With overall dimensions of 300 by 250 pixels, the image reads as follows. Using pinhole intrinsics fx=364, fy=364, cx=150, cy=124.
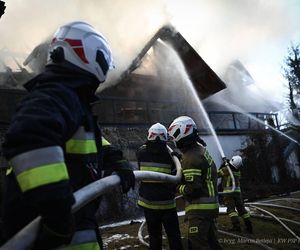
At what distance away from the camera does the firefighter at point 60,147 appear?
1.42 metres

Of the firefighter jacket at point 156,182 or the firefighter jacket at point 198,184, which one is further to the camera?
the firefighter jacket at point 156,182

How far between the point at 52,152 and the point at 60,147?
6cm

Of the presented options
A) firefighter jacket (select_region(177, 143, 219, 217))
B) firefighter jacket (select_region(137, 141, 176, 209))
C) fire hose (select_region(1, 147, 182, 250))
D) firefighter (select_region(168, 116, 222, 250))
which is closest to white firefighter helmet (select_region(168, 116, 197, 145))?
→ firefighter (select_region(168, 116, 222, 250))

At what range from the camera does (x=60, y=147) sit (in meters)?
1.53

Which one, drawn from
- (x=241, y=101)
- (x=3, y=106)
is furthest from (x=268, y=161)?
(x=3, y=106)

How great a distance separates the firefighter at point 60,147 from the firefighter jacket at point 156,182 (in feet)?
8.75

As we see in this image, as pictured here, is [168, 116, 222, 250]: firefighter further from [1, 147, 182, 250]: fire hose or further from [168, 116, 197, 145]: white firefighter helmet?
[1, 147, 182, 250]: fire hose

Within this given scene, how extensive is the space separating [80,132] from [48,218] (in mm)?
535

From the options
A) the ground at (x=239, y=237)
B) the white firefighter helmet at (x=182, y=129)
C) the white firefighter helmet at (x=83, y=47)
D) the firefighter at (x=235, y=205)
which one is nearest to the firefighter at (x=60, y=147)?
the white firefighter helmet at (x=83, y=47)

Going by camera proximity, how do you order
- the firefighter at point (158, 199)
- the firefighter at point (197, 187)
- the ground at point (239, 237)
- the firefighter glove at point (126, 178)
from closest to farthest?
1. the firefighter glove at point (126, 178)
2. the firefighter at point (197, 187)
3. the firefighter at point (158, 199)
4. the ground at point (239, 237)

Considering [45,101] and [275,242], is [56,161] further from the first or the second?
[275,242]

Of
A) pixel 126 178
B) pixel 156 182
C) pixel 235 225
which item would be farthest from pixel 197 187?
pixel 235 225

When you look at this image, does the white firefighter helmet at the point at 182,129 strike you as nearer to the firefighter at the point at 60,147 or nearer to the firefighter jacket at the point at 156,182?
the firefighter jacket at the point at 156,182

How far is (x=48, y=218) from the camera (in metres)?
1.44
